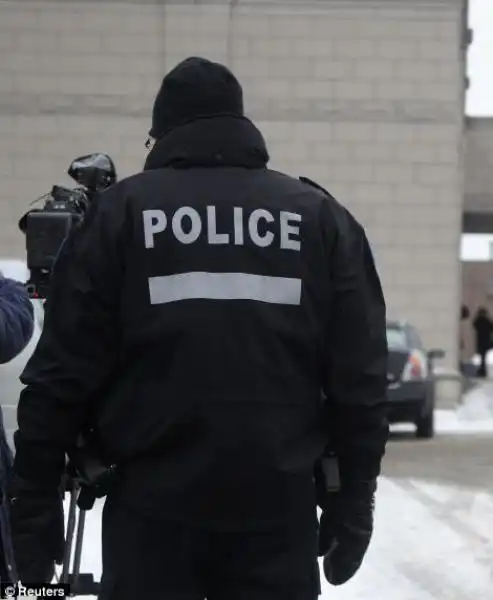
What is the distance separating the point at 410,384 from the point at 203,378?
12.4m

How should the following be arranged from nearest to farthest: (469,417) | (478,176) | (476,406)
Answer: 1. (469,417)
2. (476,406)
3. (478,176)

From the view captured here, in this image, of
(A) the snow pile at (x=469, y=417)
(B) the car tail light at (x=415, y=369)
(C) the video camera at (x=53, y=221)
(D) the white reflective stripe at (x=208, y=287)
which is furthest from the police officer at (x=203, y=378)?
(A) the snow pile at (x=469, y=417)

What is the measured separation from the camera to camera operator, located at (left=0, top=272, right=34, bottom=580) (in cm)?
354

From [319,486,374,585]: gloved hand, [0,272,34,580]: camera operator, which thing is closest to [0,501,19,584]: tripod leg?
[0,272,34,580]: camera operator

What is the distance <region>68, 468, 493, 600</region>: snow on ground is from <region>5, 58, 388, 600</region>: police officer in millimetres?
3514

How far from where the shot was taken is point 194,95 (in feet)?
10.1

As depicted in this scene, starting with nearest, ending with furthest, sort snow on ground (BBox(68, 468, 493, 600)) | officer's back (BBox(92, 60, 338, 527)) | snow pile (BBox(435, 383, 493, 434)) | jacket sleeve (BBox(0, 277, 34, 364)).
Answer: officer's back (BBox(92, 60, 338, 527)) → jacket sleeve (BBox(0, 277, 34, 364)) → snow on ground (BBox(68, 468, 493, 600)) → snow pile (BBox(435, 383, 493, 434))

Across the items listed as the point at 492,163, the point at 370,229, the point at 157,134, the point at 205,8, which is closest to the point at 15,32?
the point at 205,8

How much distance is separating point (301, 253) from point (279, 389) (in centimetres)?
31

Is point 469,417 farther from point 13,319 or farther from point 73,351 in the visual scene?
point 73,351

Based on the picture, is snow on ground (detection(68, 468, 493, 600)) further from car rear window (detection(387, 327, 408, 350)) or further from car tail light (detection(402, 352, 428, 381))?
car rear window (detection(387, 327, 408, 350))

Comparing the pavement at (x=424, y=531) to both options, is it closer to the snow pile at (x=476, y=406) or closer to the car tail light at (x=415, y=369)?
the car tail light at (x=415, y=369)

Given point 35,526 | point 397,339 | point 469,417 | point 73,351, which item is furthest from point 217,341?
point 469,417

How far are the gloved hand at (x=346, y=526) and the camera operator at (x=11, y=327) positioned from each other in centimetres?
97
